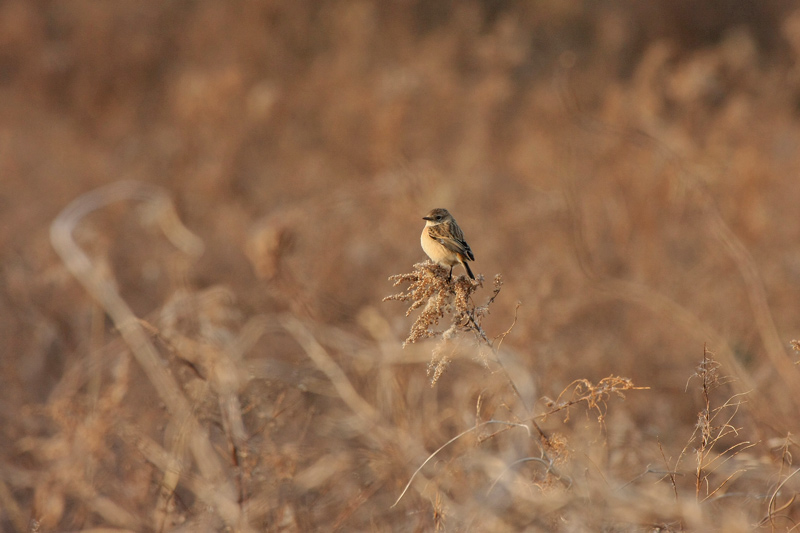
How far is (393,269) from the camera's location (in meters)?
8.51

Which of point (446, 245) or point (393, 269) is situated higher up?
point (393, 269)

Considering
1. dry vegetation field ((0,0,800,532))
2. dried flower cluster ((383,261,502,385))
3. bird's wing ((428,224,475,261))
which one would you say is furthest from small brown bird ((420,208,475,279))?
dried flower cluster ((383,261,502,385))

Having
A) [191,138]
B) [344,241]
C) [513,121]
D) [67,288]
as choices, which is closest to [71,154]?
[191,138]

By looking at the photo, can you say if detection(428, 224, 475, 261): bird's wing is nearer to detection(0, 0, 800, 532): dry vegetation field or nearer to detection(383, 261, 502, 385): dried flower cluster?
detection(0, 0, 800, 532): dry vegetation field

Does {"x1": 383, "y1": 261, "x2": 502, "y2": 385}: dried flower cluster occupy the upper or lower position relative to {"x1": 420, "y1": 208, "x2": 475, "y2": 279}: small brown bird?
lower

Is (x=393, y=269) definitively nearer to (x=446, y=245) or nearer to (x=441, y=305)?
(x=446, y=245)

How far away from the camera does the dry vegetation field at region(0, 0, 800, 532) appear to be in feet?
12.0

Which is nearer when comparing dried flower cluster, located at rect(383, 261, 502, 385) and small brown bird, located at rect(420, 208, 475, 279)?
dried flower cluster, located at rect(383, 261, 502, 385)

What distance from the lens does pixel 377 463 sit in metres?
4.02

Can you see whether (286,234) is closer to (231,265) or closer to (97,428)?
(97,428)

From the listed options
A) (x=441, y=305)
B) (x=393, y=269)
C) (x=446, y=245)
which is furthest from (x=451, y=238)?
(x=393, y=269)

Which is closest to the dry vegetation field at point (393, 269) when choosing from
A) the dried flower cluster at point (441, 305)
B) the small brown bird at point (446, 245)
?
the dried flower cluster at point (441, 305)

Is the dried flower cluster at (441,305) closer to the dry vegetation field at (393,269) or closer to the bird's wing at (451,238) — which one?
the dry vegetation field at (393,269)

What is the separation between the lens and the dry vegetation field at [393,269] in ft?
12.0
